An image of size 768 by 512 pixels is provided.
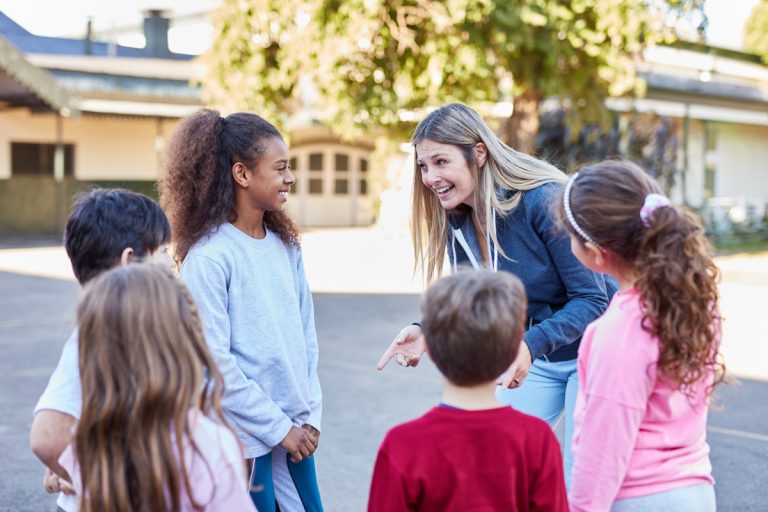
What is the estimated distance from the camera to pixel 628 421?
196cm

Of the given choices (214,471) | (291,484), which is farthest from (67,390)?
(291,484)

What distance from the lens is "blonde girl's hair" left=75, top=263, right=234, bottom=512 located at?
1.79 metres

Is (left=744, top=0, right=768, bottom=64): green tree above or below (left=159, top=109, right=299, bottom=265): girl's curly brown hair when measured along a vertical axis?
above

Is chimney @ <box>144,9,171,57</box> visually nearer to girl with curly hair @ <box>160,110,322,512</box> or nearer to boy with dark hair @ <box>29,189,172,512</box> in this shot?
girl with curly hair @ <box>160,110,322,512</box>

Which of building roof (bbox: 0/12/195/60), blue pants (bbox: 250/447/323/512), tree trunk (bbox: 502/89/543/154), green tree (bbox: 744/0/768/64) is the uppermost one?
green tree (bbox: 744/0/768/64)

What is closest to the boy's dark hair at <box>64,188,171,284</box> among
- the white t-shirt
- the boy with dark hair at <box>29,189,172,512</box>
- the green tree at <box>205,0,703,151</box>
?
the boy with dark hair at <box>29,189,172,512</box>

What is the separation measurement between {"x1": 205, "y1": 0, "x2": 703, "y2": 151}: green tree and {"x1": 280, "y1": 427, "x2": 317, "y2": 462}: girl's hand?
389 inches

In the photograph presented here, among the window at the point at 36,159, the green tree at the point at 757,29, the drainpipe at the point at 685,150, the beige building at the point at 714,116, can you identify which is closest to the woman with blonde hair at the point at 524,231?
the beige building at the point at 714,116

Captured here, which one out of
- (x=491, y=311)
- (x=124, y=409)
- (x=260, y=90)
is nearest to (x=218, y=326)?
(x=124, y=409)

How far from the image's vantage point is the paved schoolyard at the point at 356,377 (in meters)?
4.68

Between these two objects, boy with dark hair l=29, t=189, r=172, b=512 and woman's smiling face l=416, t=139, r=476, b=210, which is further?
woman's smiling face l=416, t=139, r=476, b=210

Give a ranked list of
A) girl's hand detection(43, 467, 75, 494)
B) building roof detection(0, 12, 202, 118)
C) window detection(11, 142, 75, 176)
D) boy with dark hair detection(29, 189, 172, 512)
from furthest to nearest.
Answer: window detection(11, 142, 75, 176) < building roof detection(0, 12, 202, 118) < boy with dark hair detection(29, 189, 172, 512) < girl's hand detection(43, 467, 75, 494)

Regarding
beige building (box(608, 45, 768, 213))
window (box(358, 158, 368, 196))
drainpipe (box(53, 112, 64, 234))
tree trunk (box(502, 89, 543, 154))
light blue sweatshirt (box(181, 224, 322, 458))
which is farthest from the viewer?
window (box(358, 158, 368, 196))

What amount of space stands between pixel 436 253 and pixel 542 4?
9.82m
